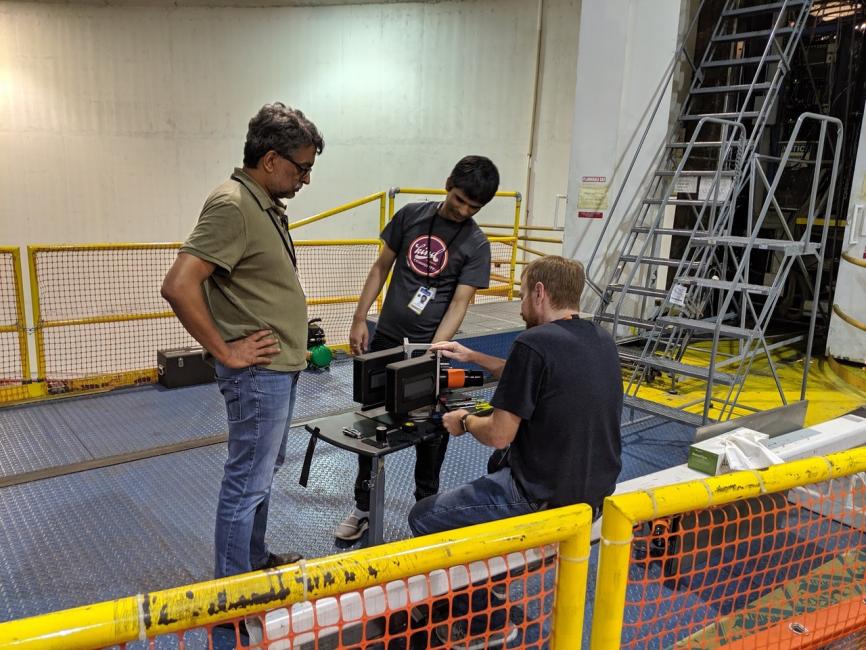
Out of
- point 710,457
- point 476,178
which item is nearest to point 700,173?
point 710,457

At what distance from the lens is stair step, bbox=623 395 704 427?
449 centimetres

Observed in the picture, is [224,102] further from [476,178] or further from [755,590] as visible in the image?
[755,590]

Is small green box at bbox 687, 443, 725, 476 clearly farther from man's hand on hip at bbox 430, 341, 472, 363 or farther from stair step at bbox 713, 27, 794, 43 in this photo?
stair step at bbox 713, 27, 794, 43

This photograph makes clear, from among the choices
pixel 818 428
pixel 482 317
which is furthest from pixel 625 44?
pixel 818 428

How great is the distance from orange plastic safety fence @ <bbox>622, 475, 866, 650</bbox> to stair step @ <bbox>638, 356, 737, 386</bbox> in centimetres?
102

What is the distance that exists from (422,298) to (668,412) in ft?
7.97

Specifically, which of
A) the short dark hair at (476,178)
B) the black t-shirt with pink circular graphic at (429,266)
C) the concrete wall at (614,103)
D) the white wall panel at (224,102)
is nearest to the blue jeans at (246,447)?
the black t-shirt with pink circular graphic at (429,266)

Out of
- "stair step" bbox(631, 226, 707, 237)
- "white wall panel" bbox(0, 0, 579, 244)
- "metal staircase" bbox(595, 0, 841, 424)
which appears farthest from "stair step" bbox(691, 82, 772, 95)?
"white wall panel" bbox(0, 0, 579, 244)

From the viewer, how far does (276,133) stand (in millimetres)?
2205

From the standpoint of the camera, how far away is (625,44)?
6.32 meters

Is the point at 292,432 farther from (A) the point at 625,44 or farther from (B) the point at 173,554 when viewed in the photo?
(A) the point at 625,44

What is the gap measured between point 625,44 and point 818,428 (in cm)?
430

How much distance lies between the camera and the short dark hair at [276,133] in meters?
2.20

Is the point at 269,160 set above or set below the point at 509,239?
above
